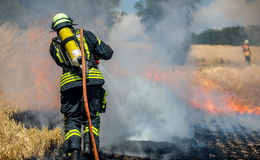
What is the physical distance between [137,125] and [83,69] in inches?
148

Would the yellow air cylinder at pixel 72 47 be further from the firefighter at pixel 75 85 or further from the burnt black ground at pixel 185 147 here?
the burnt black ground at pixel 185 147

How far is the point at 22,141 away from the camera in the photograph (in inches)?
174

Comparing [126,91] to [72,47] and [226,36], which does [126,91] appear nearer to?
[72,47]

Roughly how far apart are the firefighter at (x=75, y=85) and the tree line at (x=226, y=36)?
34203mm

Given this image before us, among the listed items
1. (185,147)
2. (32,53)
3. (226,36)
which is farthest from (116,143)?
(226,36)

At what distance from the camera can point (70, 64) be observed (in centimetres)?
353

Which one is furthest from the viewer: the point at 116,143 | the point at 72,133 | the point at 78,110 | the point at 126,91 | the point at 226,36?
the point at 226,36

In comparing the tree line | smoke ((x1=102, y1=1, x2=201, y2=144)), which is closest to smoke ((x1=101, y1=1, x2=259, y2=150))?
smoke ((x1=102, y1=1, x2=201, y2=144))

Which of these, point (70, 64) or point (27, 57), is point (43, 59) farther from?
point (70, 64)

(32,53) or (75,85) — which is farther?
(32,53)

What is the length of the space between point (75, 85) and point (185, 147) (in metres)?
2.76

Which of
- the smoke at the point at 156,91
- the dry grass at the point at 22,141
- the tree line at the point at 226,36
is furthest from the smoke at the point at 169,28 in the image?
the tree line at the point at 226,36

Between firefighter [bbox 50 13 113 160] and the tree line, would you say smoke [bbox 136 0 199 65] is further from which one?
the tree line

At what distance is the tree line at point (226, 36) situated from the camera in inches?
Answer: 1440
